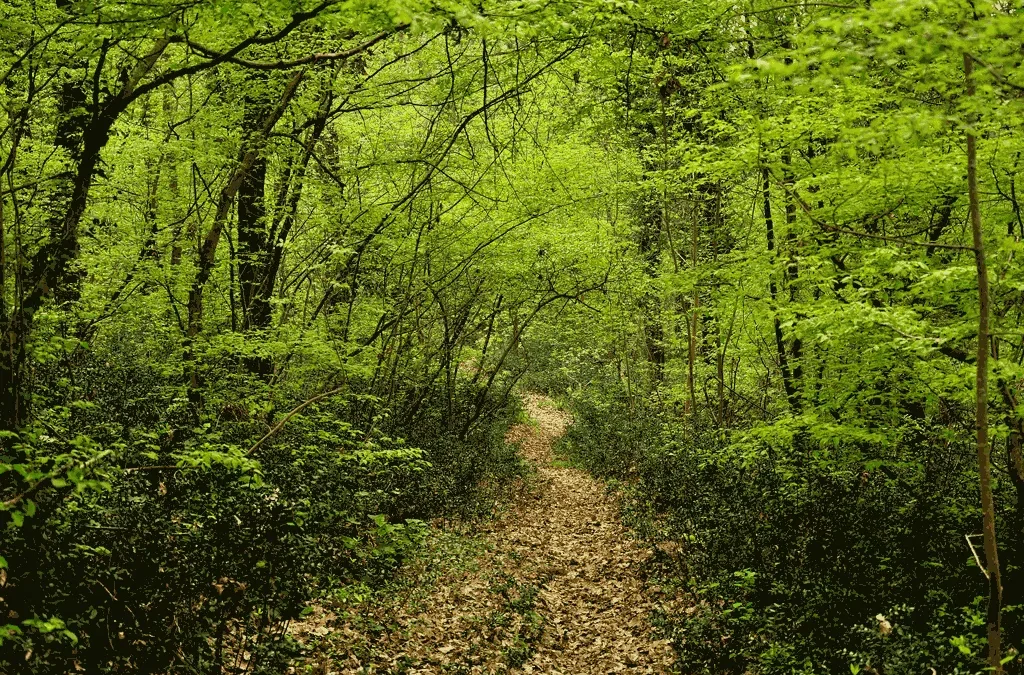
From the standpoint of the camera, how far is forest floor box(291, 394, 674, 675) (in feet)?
23.2

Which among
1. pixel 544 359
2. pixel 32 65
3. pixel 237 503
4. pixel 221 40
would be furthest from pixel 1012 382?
pixel 544 359

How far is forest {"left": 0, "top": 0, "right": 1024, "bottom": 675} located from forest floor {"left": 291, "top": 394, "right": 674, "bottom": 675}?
6cm

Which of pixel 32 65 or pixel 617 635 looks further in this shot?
pixel 617 635

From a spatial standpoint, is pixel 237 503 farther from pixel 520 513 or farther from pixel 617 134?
pixel 617 134

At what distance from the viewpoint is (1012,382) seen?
651cm

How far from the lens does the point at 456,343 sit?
16234 millimetres

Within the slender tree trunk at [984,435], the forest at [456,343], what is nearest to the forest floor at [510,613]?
the forest at [456,343]

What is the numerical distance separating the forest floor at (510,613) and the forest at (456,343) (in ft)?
0.19

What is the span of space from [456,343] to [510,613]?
8.54 meters

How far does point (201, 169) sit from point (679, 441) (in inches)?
391

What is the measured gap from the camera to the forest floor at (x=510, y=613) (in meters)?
7.06

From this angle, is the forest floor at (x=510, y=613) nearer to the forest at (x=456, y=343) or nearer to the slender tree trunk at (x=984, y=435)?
the forest at (x=456, y=343)

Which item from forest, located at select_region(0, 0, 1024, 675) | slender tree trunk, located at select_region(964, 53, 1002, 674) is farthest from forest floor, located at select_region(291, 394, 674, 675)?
slender tree trunk, located at select_region(964, 53, 1002, 674)

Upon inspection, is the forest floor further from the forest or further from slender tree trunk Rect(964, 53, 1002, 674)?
slender tree trunk Rect(964, 53, 1002, 674)
